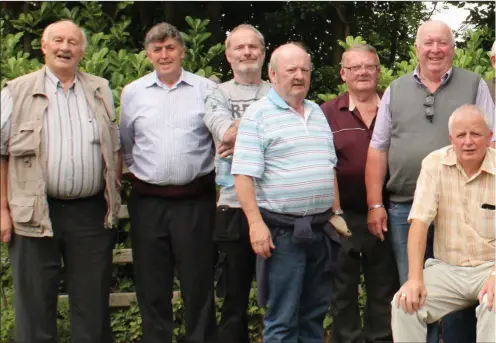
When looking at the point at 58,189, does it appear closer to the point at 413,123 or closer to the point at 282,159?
the point at 282,159

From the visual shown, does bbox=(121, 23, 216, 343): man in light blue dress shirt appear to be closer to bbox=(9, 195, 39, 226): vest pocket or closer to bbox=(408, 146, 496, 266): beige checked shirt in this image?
bbox=(9, 195, 39, 226): vest pocket

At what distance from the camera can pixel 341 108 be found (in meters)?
5.57

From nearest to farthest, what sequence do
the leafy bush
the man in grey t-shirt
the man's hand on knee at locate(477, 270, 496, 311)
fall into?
the man's hand on knee at locate(477, 270, 496, 311)
the man in grey t-shirt
the leafy bush

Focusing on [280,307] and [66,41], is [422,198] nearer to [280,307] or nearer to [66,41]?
[280,307]

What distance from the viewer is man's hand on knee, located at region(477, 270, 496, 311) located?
4.63 m

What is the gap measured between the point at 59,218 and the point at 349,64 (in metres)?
1.97

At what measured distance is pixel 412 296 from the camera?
15.5ft

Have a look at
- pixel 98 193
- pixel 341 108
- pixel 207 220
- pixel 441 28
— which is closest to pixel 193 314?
pixel 207 220

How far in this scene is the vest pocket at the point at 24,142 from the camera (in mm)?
4984

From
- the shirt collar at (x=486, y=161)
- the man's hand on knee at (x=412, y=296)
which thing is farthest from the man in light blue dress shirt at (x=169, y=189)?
the shirt collar at (x=486, y=161)

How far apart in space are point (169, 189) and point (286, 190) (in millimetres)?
831

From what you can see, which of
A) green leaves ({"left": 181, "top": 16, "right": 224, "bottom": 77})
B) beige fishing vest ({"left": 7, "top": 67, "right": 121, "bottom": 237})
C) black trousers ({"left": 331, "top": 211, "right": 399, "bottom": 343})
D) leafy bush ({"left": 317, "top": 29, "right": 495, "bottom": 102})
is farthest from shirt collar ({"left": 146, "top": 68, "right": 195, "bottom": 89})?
green leaves ({"left": 181, "top": 16, "right": 224, "bottom": 77})

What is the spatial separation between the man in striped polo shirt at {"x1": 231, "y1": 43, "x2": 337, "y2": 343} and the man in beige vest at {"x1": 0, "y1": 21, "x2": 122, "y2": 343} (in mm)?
911

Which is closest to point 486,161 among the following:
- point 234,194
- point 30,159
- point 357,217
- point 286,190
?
point 357,217
